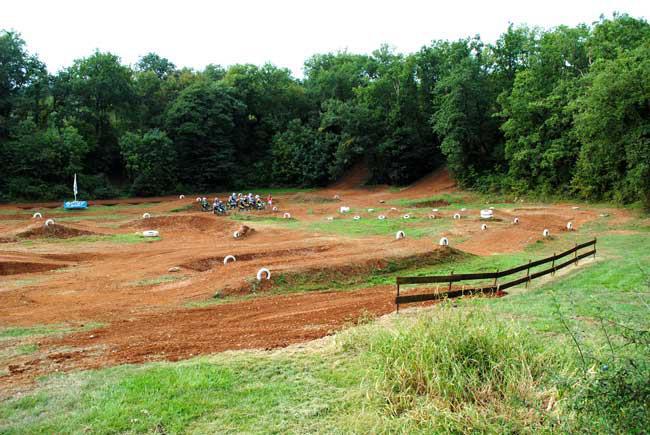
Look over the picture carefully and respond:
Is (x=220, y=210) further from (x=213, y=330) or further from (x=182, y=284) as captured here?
(x=213, y=330)

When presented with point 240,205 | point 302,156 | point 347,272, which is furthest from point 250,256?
point 302,156

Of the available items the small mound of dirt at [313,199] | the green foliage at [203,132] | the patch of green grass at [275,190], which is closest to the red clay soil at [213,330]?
the small mound of dirt at [313,199]

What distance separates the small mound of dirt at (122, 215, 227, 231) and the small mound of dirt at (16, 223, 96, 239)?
193 inches

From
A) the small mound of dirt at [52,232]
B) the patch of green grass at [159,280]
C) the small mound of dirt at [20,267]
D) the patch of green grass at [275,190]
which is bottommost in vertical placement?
the patch of green grass at [159,280]

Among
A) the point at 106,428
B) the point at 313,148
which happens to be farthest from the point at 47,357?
the point at 313,148

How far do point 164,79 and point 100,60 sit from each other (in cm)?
1297

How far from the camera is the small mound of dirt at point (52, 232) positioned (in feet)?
79.0

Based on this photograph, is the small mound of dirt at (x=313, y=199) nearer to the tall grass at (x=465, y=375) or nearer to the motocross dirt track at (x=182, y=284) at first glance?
the motocross dirt track at (x=182, y=284)

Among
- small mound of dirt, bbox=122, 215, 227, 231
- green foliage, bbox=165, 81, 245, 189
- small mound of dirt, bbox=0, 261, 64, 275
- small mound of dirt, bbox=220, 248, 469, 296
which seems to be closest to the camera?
small mound of dirt, bbox=220, 248, 469, 296

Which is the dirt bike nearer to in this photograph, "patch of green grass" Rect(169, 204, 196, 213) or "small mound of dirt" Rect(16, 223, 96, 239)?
"patch of green grass" Rect(169, 204, 196, 213)

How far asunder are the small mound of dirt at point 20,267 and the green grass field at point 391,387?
38.1 ft

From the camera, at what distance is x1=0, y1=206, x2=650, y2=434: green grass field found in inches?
192

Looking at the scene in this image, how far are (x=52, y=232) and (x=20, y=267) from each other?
7932 millimetres

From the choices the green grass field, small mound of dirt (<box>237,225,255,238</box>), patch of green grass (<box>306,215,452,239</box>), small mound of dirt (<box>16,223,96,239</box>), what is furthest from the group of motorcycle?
the green grass field
